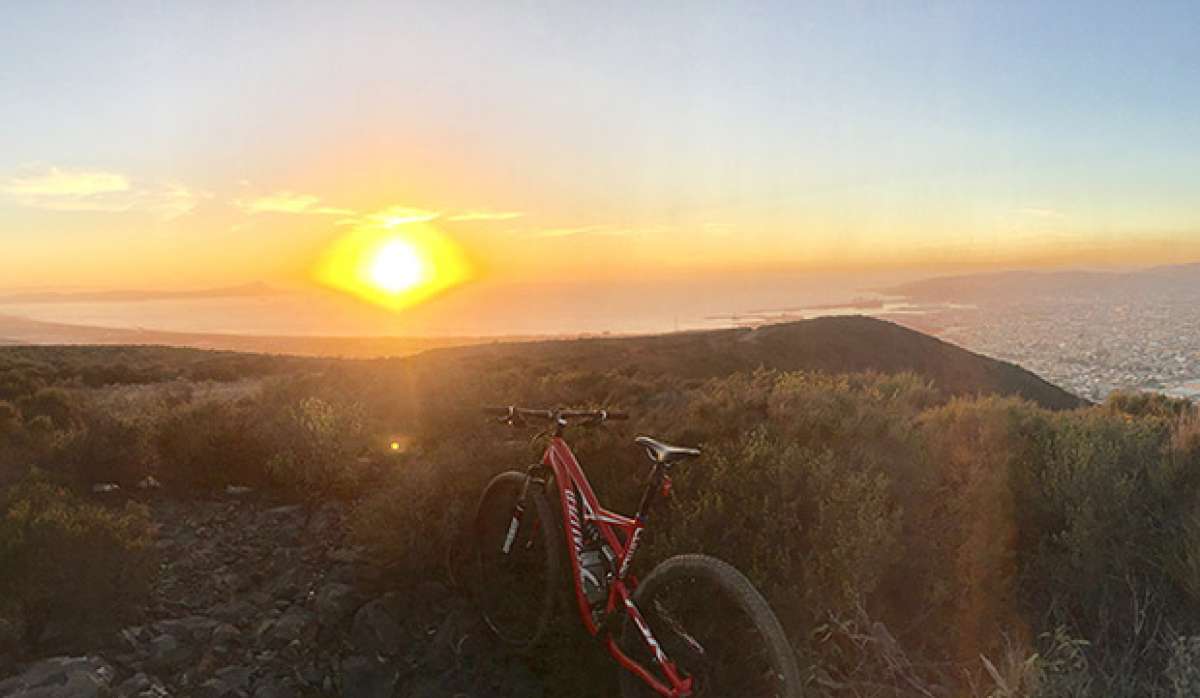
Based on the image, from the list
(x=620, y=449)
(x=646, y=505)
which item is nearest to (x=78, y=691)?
(x=646, y=505)

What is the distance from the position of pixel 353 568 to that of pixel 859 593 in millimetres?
4099

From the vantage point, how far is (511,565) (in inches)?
205

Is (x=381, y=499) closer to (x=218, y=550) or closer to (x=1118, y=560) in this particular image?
(x=218, y=550)

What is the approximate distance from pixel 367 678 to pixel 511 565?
1267 millimetres

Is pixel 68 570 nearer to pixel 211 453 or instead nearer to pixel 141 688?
pixel 141 688

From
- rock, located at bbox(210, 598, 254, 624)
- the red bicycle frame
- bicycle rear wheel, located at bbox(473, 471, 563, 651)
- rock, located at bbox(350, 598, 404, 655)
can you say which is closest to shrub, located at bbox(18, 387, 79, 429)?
rock, located at bbox(210, 598, 254, 624)

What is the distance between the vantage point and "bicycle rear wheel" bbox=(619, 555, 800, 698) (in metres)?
3.22

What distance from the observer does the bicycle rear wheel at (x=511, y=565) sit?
5004mm

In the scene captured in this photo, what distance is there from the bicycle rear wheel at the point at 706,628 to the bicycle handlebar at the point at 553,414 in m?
1.13

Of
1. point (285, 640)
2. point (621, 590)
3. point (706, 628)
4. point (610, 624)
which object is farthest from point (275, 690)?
point (706, 628)

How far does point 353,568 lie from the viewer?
5.83m

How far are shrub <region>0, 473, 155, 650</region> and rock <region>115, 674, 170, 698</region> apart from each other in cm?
58

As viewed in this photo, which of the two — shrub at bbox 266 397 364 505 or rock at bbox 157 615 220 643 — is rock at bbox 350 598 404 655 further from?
shrub at bbox 266 397 364 505

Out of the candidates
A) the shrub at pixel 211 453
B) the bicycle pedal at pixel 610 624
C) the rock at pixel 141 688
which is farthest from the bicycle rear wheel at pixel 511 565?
the shrub at pixel 211 453
